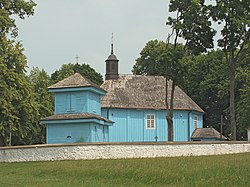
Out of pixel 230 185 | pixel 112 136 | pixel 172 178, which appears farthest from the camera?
pixel 112 136

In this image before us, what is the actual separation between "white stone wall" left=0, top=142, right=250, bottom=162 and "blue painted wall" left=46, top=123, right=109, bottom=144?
23.7ft

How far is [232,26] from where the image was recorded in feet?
134

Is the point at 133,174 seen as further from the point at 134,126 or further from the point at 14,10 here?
the point at 134,126

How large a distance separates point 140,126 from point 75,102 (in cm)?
1456

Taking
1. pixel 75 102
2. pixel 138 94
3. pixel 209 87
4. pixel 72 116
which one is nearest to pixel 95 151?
pixel 72 116

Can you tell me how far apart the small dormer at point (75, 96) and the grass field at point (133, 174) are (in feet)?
41.9

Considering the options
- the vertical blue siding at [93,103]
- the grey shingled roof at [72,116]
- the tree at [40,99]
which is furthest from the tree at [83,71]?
the grey shingled roof at [72,116]

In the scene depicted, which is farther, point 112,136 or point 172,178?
point 112,136

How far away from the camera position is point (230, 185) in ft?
64.0

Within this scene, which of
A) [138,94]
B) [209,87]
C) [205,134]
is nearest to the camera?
[138,94]

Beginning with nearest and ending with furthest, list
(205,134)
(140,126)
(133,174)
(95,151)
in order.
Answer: (133,174), (95,151), (140,126), (205,134)

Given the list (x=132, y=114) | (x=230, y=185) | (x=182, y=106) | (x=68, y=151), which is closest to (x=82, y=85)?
(x=68, y=151)

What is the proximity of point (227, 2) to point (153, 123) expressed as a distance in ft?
57.5

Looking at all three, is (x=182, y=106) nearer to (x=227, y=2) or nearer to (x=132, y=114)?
(x=132, y=114)
